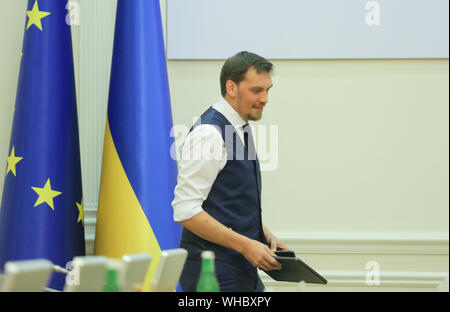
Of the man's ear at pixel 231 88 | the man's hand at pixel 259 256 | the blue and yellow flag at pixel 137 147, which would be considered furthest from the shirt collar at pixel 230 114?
the blue and yellow flag at pixel 137 147

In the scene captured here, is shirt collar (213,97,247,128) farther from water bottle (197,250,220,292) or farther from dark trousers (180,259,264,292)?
water bottle (197,250,220,292)

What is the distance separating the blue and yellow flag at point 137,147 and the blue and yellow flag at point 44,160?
0.14 meters

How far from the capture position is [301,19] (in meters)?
3.18

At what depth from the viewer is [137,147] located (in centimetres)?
274

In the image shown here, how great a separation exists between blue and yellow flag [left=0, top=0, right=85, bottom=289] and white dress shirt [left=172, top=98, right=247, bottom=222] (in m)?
0.82

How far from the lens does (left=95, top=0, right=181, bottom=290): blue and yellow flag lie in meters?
2.70

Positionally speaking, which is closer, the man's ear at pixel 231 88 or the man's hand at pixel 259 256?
the man's hand at pixel 259 256

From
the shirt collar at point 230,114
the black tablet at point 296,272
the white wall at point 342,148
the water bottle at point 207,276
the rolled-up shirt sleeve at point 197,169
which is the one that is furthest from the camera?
the white wall at point 342,148

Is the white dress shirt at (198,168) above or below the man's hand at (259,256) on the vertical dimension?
above

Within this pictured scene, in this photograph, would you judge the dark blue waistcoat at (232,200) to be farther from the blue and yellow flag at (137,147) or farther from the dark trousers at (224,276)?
the blue and yellow flag at (137,147)

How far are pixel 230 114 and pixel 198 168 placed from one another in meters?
0.28

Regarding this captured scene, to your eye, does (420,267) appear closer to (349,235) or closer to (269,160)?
(349,235)

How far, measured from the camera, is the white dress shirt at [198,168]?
6.59 ft

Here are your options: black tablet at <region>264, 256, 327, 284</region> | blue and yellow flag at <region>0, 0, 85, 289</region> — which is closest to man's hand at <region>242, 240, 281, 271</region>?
black tablet at <region>264, 256, 327, 284</region>
